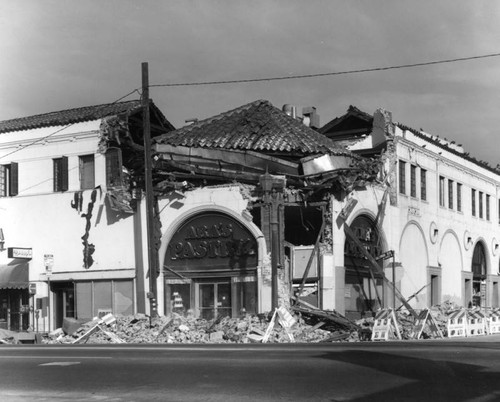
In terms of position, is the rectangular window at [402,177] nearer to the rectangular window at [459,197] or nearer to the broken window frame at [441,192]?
the broken window frame at [441,192]

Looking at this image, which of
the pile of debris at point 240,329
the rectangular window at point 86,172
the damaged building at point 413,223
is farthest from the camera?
the rectangular window at point 86,172

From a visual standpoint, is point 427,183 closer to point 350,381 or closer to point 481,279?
point 481,279

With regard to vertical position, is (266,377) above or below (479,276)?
above

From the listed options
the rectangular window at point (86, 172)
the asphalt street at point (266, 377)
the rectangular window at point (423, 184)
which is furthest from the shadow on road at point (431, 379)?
the rectangular window at point (423, 184)

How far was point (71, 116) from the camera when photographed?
1403 inches

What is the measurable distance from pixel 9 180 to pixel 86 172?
14.8ft

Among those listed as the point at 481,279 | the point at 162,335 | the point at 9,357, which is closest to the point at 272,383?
the point at 9,357

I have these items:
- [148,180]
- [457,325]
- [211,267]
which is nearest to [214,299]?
[211,267]

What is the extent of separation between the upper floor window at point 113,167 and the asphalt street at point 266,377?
18273 mm

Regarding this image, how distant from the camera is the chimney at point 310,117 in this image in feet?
130

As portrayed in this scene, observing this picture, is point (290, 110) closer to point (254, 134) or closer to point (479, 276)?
point (254, 134)

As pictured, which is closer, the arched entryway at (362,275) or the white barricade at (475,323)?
the white barricade at (475,323)

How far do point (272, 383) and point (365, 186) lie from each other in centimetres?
2261

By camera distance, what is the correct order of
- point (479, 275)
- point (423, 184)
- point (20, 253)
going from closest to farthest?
point (20, 253) → point (423, 184) → point (479, 275)
